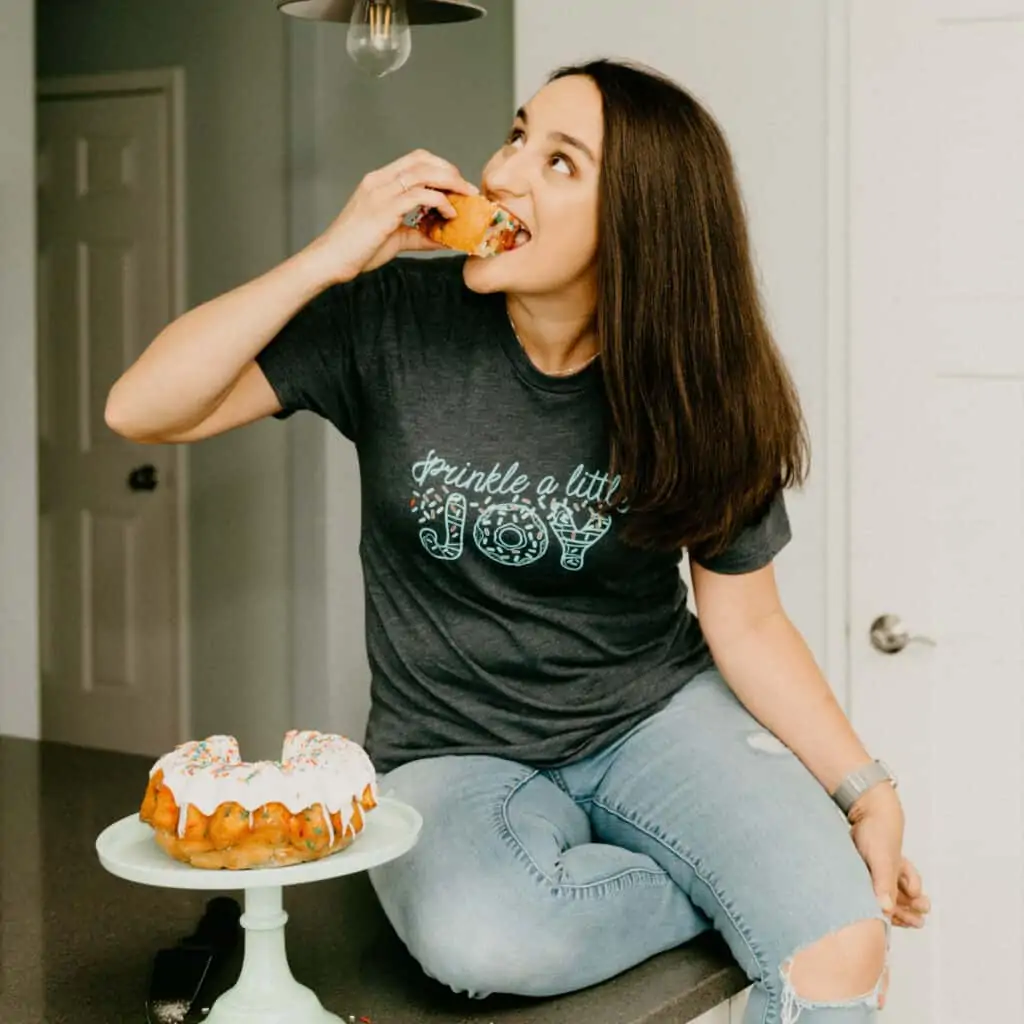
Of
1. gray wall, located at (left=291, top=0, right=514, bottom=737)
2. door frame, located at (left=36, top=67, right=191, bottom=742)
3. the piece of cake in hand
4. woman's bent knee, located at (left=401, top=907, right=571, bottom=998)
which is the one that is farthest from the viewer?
door frame, located at (left=36, top=67, right=191, bottom=742)

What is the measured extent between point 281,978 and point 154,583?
3.32m

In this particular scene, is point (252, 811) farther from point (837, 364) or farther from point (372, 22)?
point (837, 364)

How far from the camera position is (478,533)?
181 centimetres

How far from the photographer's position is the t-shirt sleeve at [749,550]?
1908 millimetres

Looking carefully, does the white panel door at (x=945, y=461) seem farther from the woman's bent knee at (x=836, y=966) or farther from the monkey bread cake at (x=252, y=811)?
the monkey bread cake at (x=252, y=811)

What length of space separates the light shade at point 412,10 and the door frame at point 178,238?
8.26ft

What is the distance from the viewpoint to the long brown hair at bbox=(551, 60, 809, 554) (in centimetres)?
178

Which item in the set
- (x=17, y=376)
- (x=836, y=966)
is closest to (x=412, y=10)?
(x=836, y=966)

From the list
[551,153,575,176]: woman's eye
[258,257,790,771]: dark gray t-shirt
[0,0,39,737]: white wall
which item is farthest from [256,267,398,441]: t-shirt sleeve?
[0,0,39,737]: white wall

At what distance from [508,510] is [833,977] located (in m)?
0.60

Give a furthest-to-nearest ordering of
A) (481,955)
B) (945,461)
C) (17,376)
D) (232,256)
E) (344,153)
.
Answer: (232,256) → (344,153) → (17,376) → (945,461) → (481,955)

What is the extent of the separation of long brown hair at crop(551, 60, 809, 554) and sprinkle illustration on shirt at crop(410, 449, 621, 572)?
0.04m

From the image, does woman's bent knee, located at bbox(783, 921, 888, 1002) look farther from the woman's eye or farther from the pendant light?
the pendant light

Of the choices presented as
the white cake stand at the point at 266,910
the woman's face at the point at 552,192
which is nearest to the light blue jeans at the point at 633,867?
the white cake stand at the point at 266,910
